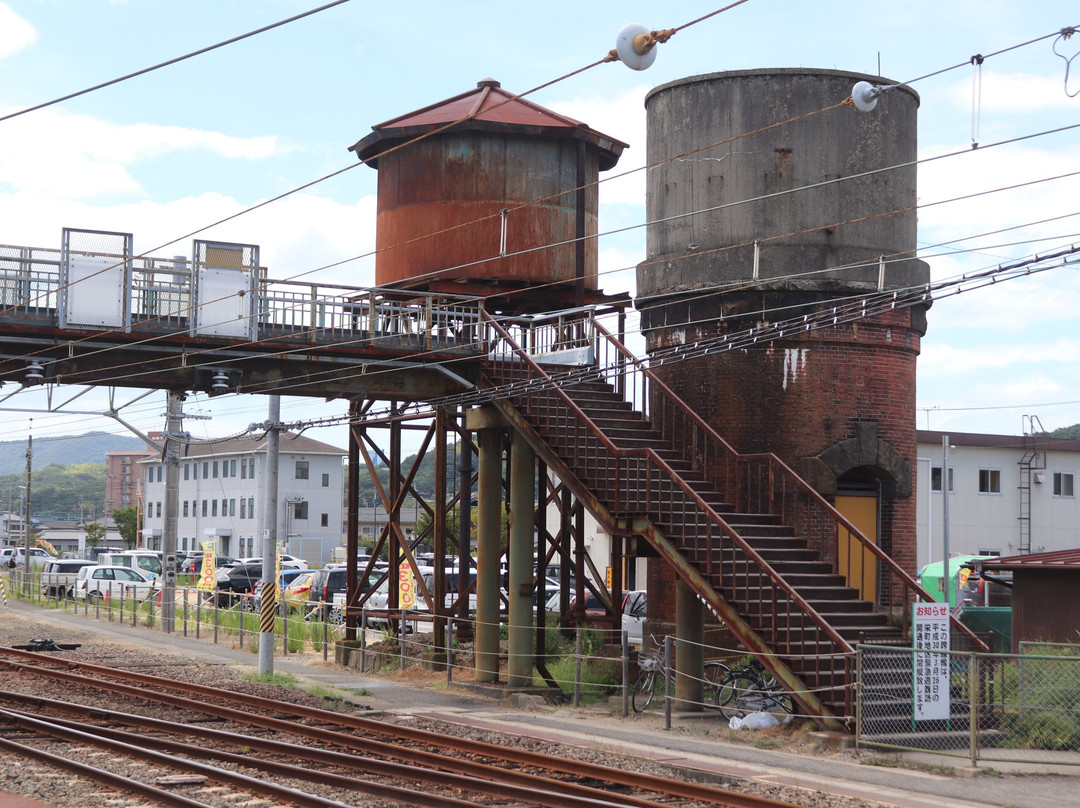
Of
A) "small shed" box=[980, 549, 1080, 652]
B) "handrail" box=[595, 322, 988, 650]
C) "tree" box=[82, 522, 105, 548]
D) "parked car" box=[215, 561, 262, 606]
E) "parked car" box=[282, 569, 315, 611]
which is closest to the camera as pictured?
"handrail" box=[595, 322, 988, 650]

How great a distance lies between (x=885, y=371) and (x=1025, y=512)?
38.0 metres

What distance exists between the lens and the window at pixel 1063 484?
56.5 meters

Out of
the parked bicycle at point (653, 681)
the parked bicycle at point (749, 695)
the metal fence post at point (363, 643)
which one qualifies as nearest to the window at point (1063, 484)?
the metal fence post at point (363, 643)

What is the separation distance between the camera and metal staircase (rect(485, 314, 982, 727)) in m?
16.2

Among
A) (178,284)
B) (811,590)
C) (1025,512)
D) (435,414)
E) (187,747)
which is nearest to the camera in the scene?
(187,747)

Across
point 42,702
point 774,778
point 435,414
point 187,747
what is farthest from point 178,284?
point 774,778

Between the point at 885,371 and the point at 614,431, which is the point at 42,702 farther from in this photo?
the point at 885,371

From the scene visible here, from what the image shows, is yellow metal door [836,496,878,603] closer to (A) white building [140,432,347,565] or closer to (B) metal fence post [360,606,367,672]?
(B) metal fence post [360,606,367,672]

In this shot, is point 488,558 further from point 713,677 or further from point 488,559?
point 713,677

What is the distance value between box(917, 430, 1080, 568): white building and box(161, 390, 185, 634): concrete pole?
3169 cm

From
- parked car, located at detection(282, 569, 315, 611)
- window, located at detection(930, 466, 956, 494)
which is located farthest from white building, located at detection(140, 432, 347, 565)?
window, located at detection(930, 466, 956, 494)

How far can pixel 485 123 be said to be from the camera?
84.1 ft

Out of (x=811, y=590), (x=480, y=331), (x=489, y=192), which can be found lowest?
(x=811, y=590)

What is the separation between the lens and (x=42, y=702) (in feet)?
61.8
